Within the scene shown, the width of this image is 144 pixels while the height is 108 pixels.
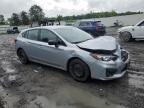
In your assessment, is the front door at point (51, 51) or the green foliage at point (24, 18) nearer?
the front door at point (51, 51)

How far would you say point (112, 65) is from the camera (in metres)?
5.85

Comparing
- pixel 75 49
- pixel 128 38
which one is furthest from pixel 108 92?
pixel 128 38

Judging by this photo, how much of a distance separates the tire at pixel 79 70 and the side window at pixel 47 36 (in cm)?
112

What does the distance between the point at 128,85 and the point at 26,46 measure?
4144 mm

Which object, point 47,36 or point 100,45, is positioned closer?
point 100,45

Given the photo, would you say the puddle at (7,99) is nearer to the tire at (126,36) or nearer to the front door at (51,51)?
the front door at (51,51)

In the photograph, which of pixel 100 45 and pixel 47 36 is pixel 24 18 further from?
pixel 100 45

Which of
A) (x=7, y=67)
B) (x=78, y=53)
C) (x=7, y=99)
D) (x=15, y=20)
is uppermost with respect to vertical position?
(x=15, y=20)

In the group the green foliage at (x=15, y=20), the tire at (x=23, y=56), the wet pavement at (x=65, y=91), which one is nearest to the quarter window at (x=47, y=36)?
the wet pavement at (x=65, y=91)

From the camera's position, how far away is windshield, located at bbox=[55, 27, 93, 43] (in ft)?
22.9

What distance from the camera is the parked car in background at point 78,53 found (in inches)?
233

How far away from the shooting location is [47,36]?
297 inches

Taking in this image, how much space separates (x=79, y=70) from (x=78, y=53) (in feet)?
1.57

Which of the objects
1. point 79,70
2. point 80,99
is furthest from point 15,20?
point 80,99
